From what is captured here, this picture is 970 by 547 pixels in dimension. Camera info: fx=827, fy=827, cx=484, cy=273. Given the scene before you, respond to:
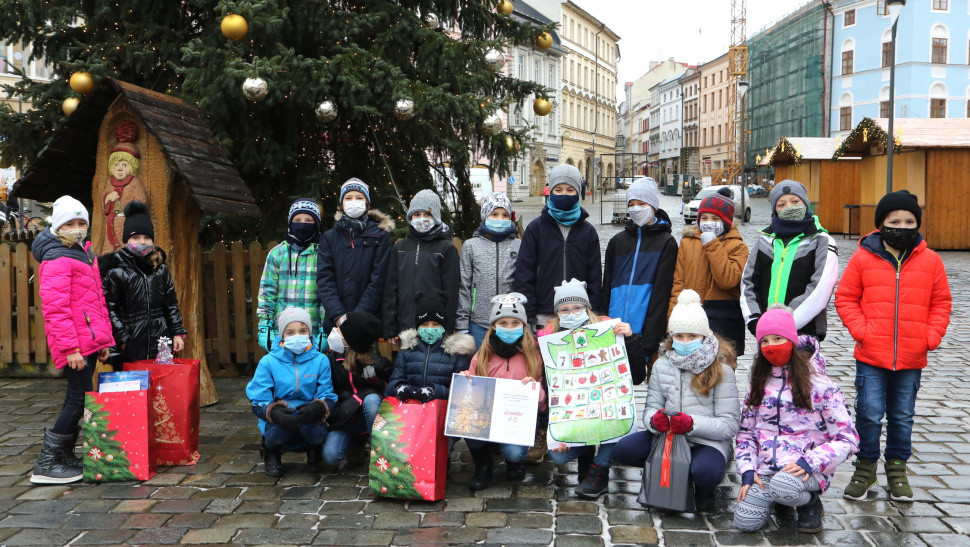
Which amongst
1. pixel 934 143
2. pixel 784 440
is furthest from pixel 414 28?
pixel 934 143

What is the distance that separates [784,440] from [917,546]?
0.82m

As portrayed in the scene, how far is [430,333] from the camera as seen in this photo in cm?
542

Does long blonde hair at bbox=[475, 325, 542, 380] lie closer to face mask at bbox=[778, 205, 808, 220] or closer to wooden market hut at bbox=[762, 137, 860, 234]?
face mask at bbox=[778, 205, 808, 220]

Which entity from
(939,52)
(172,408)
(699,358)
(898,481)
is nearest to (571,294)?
(699,358)

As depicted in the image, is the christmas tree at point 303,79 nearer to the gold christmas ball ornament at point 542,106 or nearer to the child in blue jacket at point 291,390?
the gold christmas ball ornament at point 542,106

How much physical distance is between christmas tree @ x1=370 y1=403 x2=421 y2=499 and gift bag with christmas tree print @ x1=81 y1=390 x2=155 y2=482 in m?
1.59

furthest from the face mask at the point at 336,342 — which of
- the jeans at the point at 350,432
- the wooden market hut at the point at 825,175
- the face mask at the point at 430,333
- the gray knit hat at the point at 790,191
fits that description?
the wooden market hut at the point at 825,175

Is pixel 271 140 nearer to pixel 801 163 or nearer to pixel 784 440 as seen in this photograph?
pixel 784 440

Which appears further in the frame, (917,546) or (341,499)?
(341,499)

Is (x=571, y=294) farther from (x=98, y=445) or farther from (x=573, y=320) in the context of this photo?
(x=98, y=445)

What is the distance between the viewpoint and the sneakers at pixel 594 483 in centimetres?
505

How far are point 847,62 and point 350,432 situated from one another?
62344mm

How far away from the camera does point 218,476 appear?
18.1 feet

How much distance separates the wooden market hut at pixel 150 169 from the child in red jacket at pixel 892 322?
4.64 m
